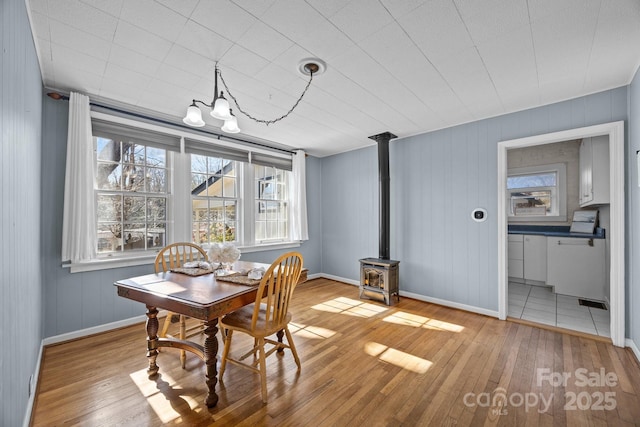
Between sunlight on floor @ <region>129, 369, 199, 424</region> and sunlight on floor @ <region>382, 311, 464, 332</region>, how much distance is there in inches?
88.6

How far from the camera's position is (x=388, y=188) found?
419 centimetres

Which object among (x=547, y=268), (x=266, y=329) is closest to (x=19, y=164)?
(x=266, y=329)

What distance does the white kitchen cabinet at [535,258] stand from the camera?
4496 millimetres

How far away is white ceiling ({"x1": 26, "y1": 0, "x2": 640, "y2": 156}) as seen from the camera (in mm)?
1655

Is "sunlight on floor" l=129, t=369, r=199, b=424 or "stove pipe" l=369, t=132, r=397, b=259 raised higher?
"stove pipe" l=369, t=132, r=397, b=259

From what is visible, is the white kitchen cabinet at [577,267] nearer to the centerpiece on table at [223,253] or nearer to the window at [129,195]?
the centerpiece on table at [223,253]

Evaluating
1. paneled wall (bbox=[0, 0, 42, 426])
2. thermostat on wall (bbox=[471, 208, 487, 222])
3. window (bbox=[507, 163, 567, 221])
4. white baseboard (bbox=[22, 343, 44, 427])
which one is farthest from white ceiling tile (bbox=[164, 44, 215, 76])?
window (bbox=[507, 163, 567, 221])

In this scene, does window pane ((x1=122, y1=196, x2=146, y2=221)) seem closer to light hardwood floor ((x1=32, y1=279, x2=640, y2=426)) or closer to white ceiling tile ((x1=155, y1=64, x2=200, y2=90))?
light hardwood floor ((x1=32, y1=279, x2=640, y2=426))

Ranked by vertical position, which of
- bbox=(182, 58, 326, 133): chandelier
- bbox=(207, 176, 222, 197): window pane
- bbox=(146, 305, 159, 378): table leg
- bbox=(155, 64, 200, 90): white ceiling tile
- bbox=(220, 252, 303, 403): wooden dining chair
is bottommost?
bbox=(146, 305, 159, 378): table leg

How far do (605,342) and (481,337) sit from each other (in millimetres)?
1145

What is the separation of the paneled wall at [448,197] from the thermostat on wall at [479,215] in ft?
0.19

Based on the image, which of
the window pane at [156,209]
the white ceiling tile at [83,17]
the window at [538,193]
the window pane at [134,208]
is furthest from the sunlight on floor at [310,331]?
the window at [538,193]

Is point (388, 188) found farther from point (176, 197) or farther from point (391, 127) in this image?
point (176, 197)

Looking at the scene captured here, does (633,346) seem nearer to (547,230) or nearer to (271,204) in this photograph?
(547,230)
